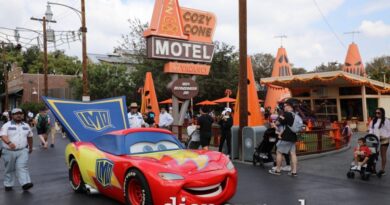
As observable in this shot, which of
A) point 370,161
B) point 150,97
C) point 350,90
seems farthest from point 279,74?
point 370,161

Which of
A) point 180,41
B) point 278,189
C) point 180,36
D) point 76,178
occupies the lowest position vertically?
point 278,189

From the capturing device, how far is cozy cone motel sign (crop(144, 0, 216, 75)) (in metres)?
16.4

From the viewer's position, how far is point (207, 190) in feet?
17.4

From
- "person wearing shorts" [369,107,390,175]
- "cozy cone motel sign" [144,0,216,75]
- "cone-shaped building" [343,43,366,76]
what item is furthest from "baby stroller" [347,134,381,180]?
"cone-shaped building" [343,43,366,76]

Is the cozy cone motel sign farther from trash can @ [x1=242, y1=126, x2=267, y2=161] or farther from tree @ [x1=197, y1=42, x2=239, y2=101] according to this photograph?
tree @ [x1=197, y1=42, x2=239, y2=101]

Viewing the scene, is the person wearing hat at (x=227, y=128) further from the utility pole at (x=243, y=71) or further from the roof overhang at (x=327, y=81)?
the roof overhang at (x=327, y=81)

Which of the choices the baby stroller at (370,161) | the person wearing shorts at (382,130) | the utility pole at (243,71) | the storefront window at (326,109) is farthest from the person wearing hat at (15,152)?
the storefront window at (326,109)

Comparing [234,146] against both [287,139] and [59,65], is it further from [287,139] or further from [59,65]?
[59,65]

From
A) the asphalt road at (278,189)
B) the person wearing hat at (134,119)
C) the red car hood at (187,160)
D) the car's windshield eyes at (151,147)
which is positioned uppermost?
the person wearing hat at (134,119)

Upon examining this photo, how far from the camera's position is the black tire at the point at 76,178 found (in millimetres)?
7017

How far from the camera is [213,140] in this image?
14141 millimetres

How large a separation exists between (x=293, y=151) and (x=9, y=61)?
210ft

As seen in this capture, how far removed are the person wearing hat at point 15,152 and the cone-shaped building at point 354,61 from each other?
2683 centimetres

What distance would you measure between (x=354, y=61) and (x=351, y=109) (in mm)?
7396
